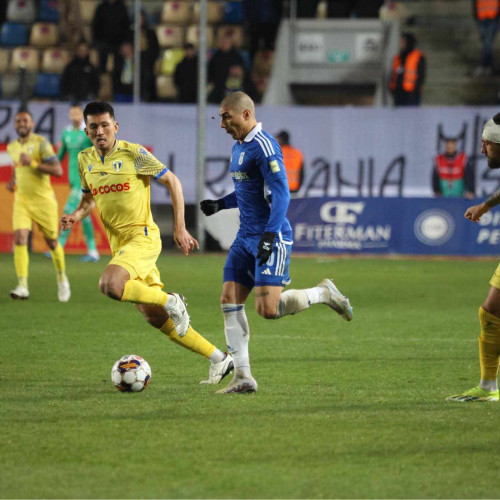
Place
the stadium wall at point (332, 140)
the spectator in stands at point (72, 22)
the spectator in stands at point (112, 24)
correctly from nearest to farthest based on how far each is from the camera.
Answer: the stadium wall at point (332, 140), the spectator in stands at point (112, 24), the spectator in stands at point (72, 22)

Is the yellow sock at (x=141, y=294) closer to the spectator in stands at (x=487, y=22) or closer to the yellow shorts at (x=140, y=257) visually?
the yellow shorts at (x=140, y=257)

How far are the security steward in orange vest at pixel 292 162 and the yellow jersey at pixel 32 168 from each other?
7.74 m

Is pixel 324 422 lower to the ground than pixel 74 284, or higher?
higher

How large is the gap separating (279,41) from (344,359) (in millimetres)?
15138

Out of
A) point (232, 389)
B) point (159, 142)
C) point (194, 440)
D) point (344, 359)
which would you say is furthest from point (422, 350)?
point (159, 142)

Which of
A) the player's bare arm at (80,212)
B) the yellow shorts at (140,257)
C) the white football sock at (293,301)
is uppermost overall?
the player's bare arm at (80,212)

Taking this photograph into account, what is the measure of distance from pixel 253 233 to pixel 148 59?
16106 millimetres

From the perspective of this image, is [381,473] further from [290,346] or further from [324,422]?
[290,346]

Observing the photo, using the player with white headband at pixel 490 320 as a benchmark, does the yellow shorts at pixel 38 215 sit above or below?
below

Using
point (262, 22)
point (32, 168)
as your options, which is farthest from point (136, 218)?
Answer: point (262, 22)

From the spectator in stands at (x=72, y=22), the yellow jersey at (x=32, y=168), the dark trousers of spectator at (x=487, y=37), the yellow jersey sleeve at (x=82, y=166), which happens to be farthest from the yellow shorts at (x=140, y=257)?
the spectator in stands at (x=72, y=22)

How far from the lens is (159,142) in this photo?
69.3 feet

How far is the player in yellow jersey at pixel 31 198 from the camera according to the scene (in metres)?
13.0

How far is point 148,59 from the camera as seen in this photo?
22844mm
